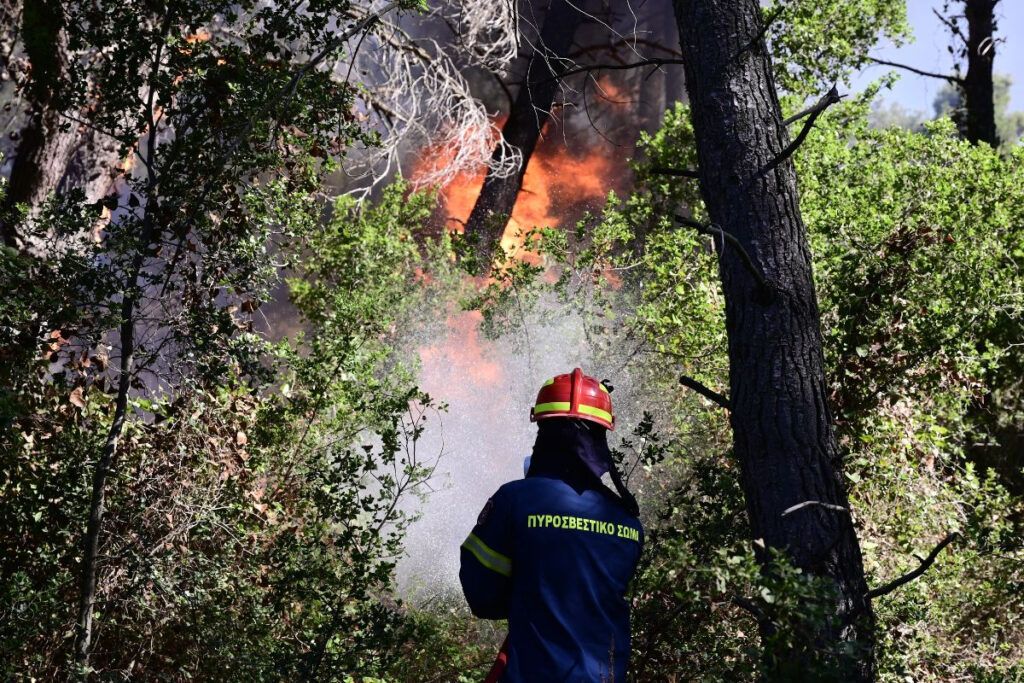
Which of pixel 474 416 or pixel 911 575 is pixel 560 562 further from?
pixel 474 416

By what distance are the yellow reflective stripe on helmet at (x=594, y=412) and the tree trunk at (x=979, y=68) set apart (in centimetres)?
1127

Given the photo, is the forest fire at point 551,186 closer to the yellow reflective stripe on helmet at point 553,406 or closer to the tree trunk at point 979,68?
the tree trunk at point 979,68

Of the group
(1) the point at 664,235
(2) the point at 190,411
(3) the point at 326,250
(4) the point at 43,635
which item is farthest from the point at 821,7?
(4) the point at 43,635

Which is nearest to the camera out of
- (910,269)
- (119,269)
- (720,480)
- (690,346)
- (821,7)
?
(720,480)

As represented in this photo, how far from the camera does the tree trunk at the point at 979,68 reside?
13023 millimetres

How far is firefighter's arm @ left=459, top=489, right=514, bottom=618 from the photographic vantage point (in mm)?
3584

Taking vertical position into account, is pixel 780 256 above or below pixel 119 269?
below

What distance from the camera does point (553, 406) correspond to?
3.77 metres

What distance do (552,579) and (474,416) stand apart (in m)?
7.31

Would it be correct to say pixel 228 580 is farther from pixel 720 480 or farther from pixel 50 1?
pixel 50 1

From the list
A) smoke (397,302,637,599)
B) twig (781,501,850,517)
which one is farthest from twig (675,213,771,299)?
smoke (397,302,637,599)

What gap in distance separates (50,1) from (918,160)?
7.11 m

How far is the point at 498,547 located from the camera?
360 cm

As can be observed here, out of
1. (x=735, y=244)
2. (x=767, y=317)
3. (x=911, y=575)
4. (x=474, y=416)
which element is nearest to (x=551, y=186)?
(x=474, y=416)
